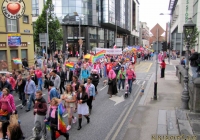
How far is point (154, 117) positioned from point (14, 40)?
685 inches

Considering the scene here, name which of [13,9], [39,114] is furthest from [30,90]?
[13,9]

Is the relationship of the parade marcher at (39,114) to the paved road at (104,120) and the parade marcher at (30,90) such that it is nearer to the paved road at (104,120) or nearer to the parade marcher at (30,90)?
the paved road at (104,120)

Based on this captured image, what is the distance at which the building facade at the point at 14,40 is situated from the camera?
2211 centimetres

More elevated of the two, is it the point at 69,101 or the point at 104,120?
the point at 69,101

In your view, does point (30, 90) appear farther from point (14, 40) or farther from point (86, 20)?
point (86, 20)

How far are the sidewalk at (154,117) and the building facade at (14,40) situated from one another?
45.3ft

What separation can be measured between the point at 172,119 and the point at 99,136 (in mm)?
3209

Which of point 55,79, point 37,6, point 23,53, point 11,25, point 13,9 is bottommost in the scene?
point 55,79

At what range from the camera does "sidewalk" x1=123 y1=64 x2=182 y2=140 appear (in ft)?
25.4

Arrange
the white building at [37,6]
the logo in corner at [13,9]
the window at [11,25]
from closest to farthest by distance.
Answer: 1. the logo in corner at [13,9]
2. the window at [11,25]
3. the white building at [37,6]

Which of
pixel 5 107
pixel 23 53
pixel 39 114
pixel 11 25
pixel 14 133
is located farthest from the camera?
pixel 23 53

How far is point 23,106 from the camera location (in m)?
11.6

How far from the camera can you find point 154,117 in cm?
941

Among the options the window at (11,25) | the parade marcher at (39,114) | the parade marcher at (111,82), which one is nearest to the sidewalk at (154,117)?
the parade marcher at (111,82)
